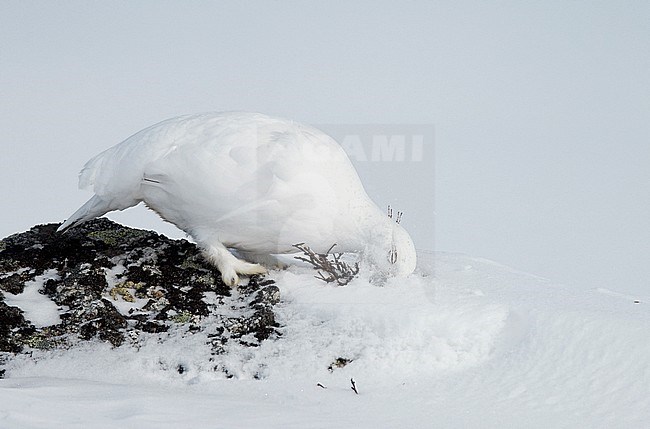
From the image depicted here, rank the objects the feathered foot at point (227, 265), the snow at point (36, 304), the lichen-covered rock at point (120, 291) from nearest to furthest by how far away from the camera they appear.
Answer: the lichen-covered rock at point (120, 291), the snow at point (36, 304), the feathered foot at point (227, 265)

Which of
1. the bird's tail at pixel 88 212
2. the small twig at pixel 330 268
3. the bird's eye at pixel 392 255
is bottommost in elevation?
the small twig at pixel 330 268

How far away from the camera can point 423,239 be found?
7.12 metres

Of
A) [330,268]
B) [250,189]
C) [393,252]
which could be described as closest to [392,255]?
[393,252]

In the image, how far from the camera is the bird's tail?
661cm

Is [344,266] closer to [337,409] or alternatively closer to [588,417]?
[337,409]

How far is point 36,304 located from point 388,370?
251 centimetres

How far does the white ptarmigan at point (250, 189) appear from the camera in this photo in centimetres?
593

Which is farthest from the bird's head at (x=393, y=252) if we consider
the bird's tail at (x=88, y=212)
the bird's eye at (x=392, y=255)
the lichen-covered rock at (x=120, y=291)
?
the bird's tail at (x=88, y=212)

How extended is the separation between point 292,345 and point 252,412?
3.47ft

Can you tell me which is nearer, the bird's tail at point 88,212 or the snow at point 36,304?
the snow at point 36,304

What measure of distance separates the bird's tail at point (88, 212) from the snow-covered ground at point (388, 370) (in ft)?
5.74

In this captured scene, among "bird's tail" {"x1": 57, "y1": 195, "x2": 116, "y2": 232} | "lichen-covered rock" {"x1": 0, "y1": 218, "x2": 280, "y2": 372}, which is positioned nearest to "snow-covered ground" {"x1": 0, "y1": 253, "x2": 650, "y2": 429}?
"lichen-covered rock" {"x1": 0, "y1": 218, "x2": 280, "y2": 372}

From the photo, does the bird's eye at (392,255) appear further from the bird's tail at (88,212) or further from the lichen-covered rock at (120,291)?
the bird's tail at (88,212)

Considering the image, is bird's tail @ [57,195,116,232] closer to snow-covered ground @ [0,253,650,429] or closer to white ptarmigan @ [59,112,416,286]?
white ptarmigan @ [59,112,416,286]
